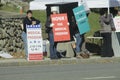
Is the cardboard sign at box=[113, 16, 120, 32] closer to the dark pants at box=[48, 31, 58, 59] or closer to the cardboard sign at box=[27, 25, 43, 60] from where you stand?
the dark pants at box=[48, 31, 58, 59]

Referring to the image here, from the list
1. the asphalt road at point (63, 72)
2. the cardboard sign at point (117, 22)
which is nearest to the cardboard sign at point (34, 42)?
the asphalt road at point (63, 72)

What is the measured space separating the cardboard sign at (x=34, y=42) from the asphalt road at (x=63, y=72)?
1.21 metres

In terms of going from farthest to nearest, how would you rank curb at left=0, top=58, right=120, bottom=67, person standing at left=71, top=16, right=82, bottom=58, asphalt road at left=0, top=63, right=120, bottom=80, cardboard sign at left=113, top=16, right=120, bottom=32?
cardboard sign at left=113, top=16, right=120, bottom=32 < person standing at left=71, top=16, right=82, bottom=58 < curb at left=0, top=58, right=120, bottom=67 < asphalt road at left=0, top=63, right=120, bottom=80

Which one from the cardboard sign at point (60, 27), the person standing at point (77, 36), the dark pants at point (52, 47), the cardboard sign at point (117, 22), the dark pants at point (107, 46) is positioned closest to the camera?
the dark pants at point (52, 47)

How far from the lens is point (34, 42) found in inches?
782

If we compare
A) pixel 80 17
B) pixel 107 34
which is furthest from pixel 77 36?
pixel 107 34

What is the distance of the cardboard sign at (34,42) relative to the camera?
19.8 metres

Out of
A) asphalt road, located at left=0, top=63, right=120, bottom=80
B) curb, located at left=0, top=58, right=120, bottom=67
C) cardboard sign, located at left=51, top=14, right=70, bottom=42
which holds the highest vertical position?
cardboard sign, located at left=51, top=14, right=70, bottom=42

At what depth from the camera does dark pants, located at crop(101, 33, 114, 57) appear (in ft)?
69.2

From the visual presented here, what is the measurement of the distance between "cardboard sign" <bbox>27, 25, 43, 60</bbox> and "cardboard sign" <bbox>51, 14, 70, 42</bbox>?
853 mm

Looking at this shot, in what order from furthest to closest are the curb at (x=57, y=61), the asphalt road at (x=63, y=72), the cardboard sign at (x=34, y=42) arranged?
1. the cardboard sign at (x=34, y=42)
2. the curb at (x=57, y=61)
3. the asphalt road at (x=63, y=72)

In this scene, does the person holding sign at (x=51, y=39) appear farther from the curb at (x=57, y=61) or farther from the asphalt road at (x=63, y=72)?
the asphalt road at (x=63, y=72)

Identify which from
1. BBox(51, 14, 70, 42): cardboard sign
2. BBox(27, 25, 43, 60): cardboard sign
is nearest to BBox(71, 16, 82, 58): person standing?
BBox(51, 14, 70, 42): cardboard sign

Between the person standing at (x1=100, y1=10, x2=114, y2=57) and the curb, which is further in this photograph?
the person standing at (x1=100, y1=10, x2=114, y2=57)
